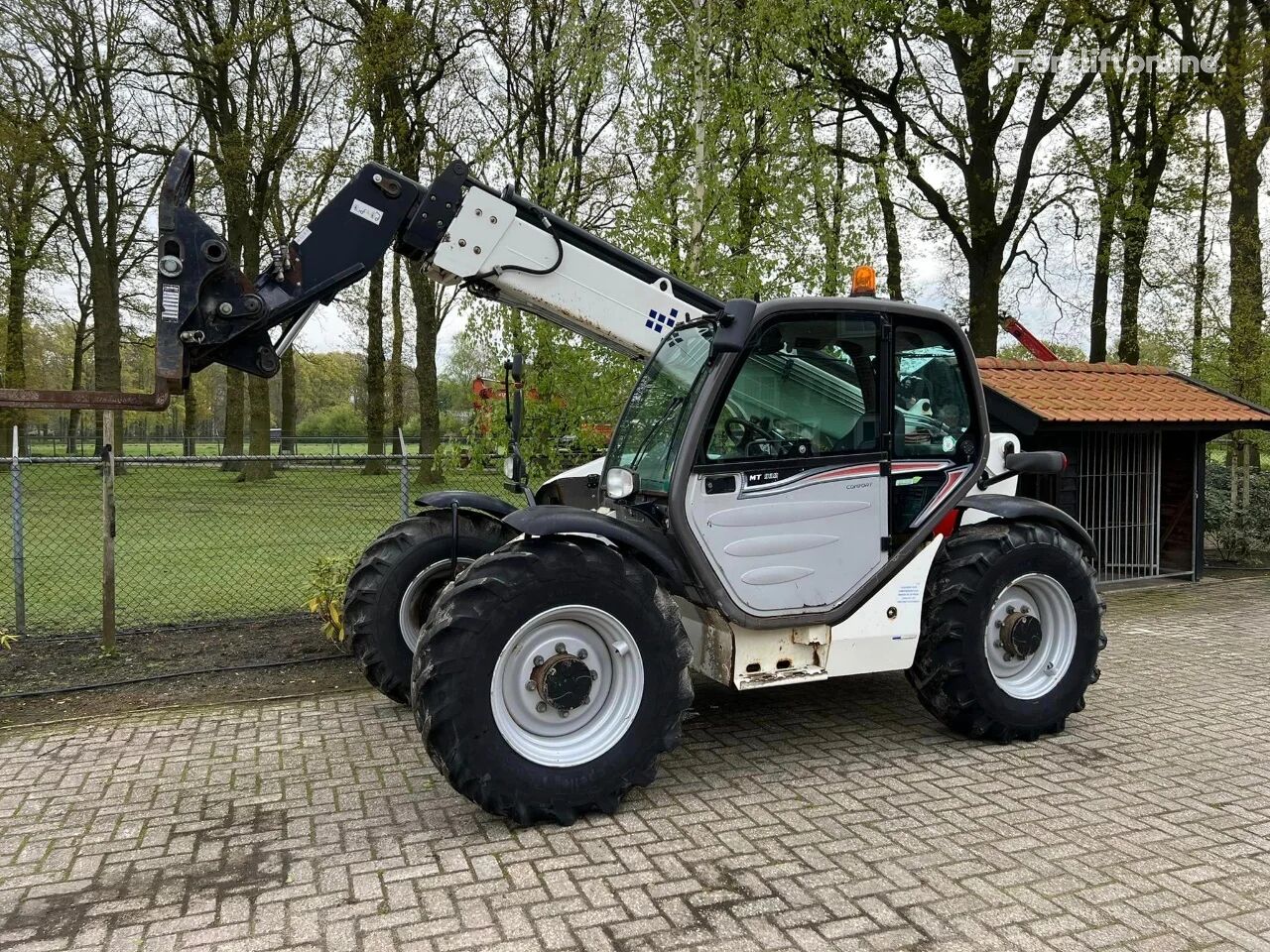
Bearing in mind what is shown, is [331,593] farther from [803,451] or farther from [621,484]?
[803,451]

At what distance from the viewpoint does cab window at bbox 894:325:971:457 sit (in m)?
4.83

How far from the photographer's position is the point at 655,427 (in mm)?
4871

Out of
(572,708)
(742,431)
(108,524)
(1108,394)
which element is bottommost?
(572,708)

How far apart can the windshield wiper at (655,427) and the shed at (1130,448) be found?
5.55m

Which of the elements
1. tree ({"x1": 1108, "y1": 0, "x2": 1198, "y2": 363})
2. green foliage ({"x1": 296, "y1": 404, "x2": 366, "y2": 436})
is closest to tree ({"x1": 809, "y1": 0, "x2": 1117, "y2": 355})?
tree ({"x1": 1108, "y1": 0, "x2": 1198, "y2": 363})

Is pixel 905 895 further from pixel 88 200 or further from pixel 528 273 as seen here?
pixel 88 200

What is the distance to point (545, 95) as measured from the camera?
13.2 metres

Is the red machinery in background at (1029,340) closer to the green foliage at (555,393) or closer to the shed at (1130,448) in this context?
the shed at (1130,448)

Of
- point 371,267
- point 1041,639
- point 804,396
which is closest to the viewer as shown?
point 804,396

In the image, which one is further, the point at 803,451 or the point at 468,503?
the point at 468,503

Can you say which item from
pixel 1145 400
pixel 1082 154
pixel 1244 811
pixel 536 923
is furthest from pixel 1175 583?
pixel 1082 154

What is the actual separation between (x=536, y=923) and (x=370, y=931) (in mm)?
558

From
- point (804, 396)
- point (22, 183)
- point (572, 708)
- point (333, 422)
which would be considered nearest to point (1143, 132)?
point (804, 396)

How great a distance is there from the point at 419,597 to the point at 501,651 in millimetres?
1774
